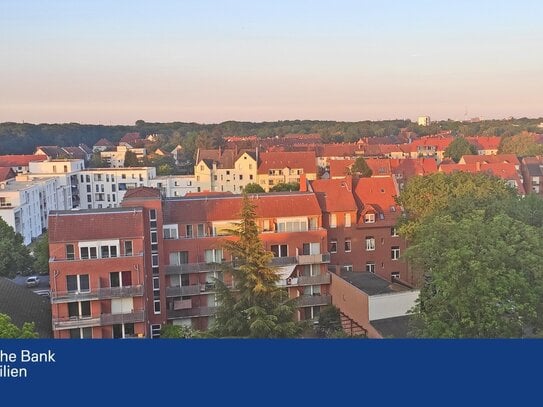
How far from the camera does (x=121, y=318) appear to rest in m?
7.17

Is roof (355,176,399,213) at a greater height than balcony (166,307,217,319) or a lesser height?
greater

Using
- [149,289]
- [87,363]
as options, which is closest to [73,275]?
[149,289]

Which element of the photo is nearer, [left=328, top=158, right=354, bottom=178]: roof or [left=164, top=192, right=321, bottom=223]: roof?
[left=164, top=192, right=321, bottom=223]: roof

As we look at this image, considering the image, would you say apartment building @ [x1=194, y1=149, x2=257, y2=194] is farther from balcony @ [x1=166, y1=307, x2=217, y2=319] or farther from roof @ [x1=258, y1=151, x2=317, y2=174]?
balcony @ [x1=166, y1=307, x2=217, y2=319]

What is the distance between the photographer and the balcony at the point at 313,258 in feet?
29.0

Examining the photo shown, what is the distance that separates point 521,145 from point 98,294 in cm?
2052

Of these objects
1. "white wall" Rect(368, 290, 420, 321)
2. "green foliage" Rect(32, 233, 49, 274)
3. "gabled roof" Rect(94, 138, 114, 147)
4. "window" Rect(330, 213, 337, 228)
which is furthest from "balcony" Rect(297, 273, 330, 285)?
"gabled roof" Rect(94, 138, 114, 147)

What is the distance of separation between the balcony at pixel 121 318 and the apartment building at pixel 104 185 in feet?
30.2

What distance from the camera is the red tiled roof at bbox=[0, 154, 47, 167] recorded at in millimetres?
16797

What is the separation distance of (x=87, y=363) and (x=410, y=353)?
1.02 meters

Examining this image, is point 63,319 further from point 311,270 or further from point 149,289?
point 311,270

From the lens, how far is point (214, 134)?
26484 mm

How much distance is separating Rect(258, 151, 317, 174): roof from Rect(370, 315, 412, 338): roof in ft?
43.5

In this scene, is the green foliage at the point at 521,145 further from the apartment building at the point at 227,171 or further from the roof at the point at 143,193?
the roof at the point at 143,193
